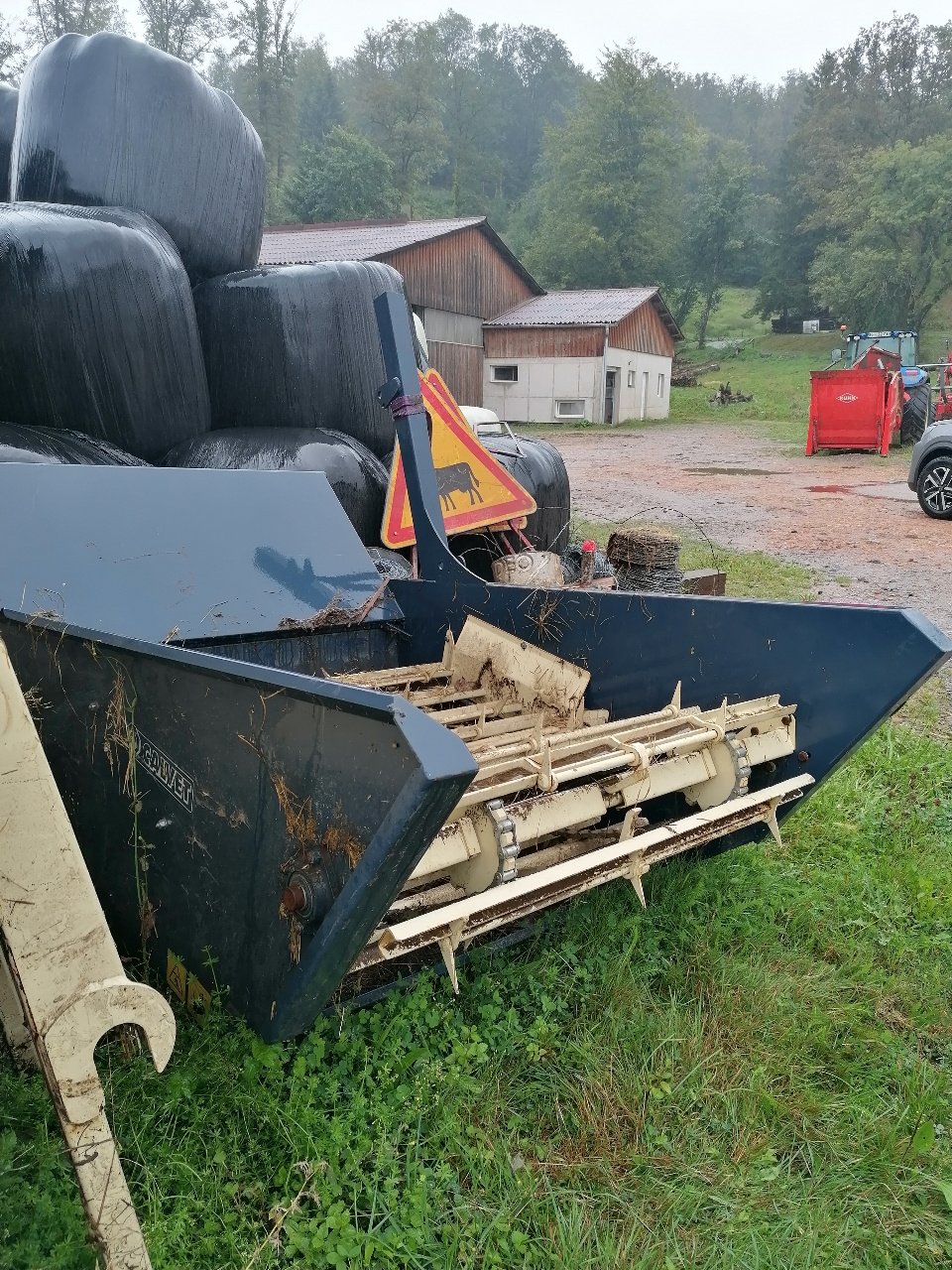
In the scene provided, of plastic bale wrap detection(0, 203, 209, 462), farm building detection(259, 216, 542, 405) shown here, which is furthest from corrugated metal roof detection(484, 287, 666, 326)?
plastic bale wrap detection(0, 203, 209, 462)

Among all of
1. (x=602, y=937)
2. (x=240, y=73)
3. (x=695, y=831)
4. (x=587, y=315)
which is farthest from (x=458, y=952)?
(x=240, y=73)

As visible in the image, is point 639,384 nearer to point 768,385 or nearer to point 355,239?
point 768,385

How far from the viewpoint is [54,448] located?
13.3ft

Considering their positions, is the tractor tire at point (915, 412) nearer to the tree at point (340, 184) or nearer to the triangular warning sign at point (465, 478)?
the triangular warning sign at point (465, 478)

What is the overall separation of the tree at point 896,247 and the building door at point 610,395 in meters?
19.7

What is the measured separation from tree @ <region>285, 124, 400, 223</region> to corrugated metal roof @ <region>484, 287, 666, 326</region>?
54.6 ft

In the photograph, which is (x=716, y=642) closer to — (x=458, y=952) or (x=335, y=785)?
(x=458, y=952)

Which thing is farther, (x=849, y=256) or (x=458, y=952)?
(x=849, y=256)

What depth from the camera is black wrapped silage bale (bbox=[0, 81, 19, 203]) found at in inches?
232

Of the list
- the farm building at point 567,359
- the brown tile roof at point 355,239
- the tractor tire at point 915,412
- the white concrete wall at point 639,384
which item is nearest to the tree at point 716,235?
the white concrete wall at point 639,384

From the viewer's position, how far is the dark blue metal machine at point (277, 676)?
1.59m

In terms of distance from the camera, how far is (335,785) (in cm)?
159

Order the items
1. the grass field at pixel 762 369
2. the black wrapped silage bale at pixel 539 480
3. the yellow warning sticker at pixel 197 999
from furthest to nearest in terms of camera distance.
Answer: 1. the grass field at pixel 762 369
2. the black wrapped silage bale at pixel 539 480
3. the yellow warning sticker at pixel 197 999

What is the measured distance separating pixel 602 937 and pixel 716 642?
2.82 ft
